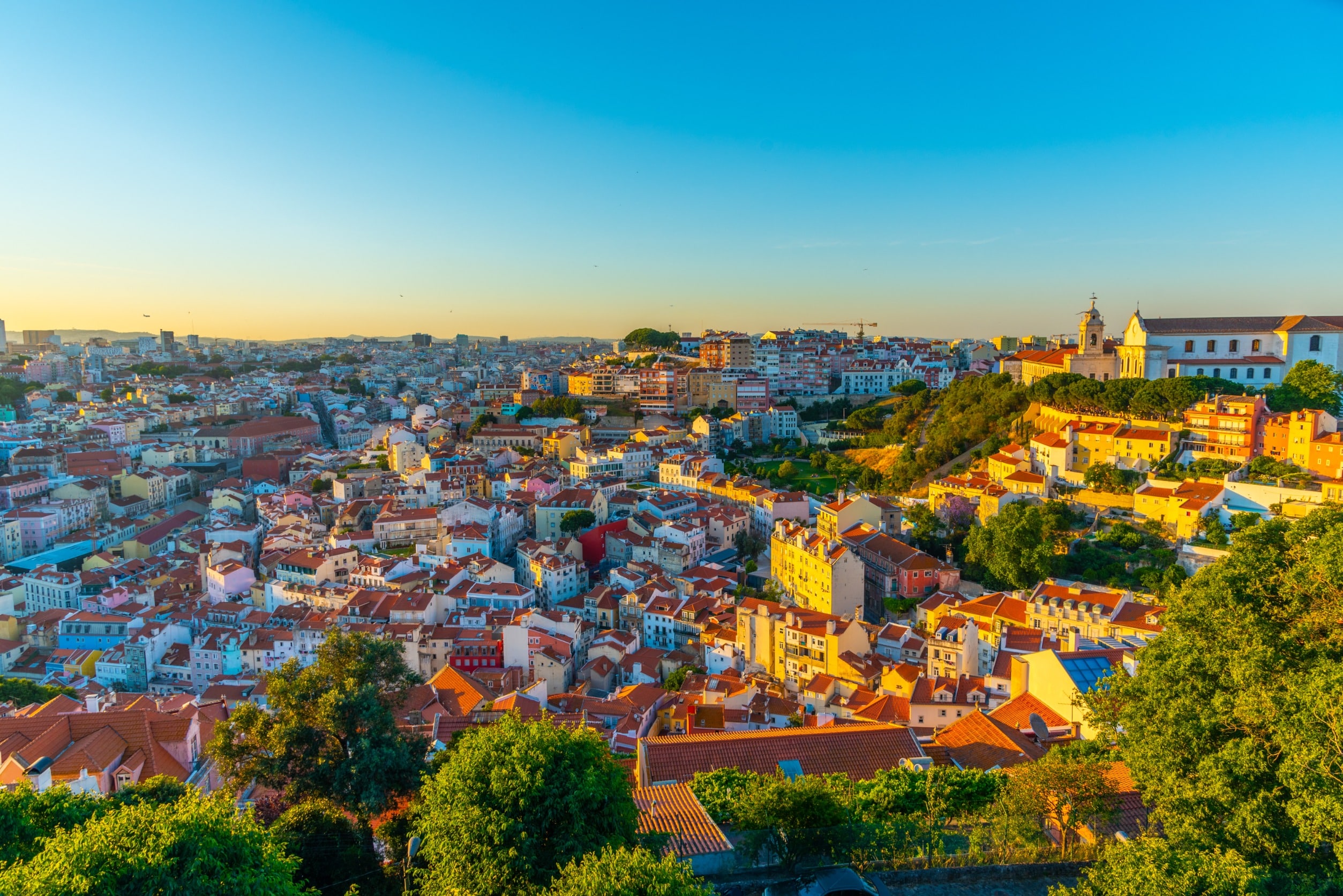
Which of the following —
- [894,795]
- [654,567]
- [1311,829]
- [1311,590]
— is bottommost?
[654,567]

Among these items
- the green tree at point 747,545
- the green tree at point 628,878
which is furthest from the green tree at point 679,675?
the green tree at point 628,878

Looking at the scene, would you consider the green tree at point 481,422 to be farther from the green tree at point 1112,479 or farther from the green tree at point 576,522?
the green tree at point 1112,479

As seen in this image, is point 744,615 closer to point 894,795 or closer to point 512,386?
point 894,795

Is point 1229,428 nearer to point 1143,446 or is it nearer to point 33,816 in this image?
point 1143,446

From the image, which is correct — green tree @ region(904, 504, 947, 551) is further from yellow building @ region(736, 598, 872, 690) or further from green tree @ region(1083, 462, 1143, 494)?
yellow building @ region(736, 598, 872, 690)

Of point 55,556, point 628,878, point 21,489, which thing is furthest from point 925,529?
point 21,489

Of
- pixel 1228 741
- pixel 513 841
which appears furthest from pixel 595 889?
pixel 1228 741
